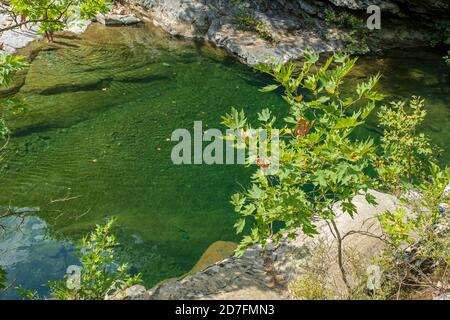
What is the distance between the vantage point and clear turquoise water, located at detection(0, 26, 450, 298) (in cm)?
683

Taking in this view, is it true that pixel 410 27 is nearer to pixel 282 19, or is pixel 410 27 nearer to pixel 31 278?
pixel 282 19

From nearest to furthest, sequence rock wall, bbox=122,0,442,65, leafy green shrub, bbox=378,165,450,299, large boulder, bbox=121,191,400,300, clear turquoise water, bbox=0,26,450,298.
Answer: leafy green shrub, bbox=378,165,450,299, large boulder, bbox=121,191,400,300, clear turquoise water, bbox=0,26,450,298, rock wall, bbox=122,0,442,65

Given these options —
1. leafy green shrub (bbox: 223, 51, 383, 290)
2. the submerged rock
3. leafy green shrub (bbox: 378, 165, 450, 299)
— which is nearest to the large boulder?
leafy green shrub (bbox: 378, 165, 450, 299)

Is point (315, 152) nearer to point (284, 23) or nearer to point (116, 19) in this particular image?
point (284, 23)

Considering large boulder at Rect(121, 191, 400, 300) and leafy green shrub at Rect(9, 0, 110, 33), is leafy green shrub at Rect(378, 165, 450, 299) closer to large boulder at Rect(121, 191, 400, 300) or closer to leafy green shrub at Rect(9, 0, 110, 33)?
large boulder at Rect(121, 191, 400, 300)

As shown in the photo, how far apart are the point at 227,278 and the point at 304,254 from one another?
40.0 inches

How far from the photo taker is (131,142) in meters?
9.10

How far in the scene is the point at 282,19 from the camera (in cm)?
1407

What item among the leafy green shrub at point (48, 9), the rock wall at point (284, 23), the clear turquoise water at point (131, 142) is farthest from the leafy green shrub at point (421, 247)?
the rock wall at point (284, 23)

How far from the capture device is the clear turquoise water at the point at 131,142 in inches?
269

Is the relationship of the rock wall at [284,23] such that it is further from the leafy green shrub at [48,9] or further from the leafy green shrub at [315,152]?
the leafy green shrub at [315,152]

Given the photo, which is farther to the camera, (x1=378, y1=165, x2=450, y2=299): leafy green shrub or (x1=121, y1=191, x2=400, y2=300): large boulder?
(x1=121, y1=191, x2=400, y2=300): large boulder
